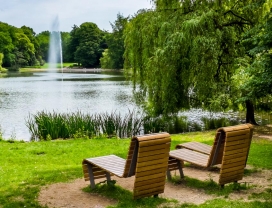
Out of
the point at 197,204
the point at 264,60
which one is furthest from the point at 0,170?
the point at 264,60

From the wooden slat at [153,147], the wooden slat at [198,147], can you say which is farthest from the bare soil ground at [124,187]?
the wooden slat at [153,147]

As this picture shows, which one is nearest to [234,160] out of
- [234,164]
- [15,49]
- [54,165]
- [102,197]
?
[234,164]

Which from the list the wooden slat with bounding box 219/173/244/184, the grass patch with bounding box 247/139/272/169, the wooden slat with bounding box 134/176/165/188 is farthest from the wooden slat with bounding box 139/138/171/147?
the grass patch with bounding box 247/139/272/169

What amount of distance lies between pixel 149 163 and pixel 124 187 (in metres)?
1.12

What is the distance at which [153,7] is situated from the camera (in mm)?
15477

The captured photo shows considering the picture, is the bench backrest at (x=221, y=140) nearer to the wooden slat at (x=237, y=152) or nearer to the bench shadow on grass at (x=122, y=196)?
the wooden slat at (x=237, y=152)

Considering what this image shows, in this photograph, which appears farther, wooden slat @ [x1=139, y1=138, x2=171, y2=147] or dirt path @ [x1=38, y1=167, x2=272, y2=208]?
dirt path @ [x1=38, y1=167, x2=272, y2=208]

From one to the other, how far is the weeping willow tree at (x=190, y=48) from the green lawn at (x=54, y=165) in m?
2.33

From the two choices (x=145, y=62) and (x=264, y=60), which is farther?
(x=145, y=62)

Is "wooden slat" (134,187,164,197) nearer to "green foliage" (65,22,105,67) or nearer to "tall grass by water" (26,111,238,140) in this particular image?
"tall grass by water" (26,111,238,140)

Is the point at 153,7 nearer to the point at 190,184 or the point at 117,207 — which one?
the point at 190,184

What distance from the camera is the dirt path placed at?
5.11 meters

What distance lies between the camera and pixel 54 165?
796cm

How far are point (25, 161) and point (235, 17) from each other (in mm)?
9625
